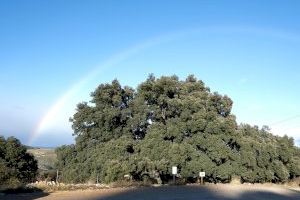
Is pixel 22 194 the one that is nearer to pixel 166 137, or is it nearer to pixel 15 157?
pixel 15 157

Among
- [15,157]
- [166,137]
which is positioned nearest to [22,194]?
[15,157]

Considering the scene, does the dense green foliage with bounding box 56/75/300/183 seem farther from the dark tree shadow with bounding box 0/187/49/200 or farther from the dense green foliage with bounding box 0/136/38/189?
the dark tree shadow with bounding box 0/187/49/200

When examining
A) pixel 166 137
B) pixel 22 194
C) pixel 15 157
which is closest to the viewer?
pixel 22 194

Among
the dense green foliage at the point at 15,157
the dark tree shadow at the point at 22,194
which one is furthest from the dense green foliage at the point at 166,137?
the dark tree shadow at the point at 22,194

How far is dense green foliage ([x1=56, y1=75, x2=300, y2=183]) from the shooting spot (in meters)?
39.6

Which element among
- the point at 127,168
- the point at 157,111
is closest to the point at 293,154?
the point at 157,111

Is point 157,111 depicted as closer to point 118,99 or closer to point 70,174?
point 118,99

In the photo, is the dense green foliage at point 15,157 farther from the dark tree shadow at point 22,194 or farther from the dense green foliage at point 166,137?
the dark tree shadow at point 22,194

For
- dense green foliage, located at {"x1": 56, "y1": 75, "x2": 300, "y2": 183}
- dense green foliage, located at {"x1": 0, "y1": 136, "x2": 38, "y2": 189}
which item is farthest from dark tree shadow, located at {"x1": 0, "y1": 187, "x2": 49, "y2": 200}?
dense green foliage, located at {"x1": 0, "y1": 136, "x2": 38, "y2": 189}

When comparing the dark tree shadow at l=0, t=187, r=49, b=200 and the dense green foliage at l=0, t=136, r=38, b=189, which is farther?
the dense green foliage at l=0, t=136, r=38, b=189

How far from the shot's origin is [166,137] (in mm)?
41656

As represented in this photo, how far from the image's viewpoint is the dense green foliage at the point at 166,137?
130 feet

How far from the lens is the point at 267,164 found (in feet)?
148

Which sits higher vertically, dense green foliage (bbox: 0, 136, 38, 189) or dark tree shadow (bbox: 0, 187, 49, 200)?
dense green foliage (bbox: 0, 136, 38, 189)
